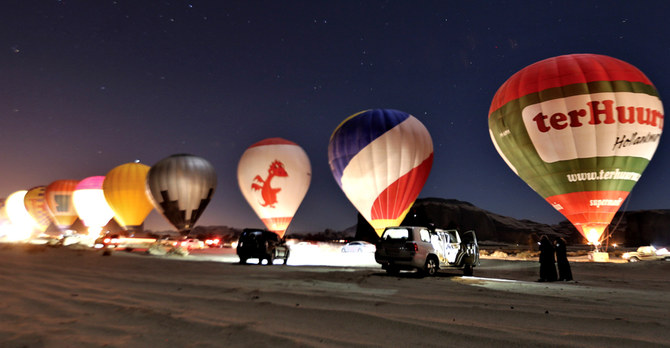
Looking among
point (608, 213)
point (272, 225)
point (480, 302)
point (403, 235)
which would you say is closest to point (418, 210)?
point (272, 225)

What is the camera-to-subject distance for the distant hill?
244 ft

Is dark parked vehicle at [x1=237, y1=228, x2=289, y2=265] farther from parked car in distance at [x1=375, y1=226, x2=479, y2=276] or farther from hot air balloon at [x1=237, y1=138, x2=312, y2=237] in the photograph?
hot air balloon at [x1=237, y1=138, x2=312, y2=237]

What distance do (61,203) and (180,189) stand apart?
87.4 ft

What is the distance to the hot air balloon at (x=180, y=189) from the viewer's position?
36562mm

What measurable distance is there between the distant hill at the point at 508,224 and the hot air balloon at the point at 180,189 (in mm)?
41752

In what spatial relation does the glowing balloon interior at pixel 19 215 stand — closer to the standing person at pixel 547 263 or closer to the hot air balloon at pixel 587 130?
the hot air balloon at pixel 587 130

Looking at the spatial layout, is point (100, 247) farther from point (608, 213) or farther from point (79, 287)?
point (608, 213)

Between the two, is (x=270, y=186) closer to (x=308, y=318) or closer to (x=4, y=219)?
(x=308, y=318)

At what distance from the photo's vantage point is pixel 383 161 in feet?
92.6

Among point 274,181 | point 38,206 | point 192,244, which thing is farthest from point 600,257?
point 38,206

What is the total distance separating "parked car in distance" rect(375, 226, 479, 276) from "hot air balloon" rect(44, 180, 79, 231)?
2095 inches

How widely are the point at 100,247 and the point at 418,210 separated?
253 feet

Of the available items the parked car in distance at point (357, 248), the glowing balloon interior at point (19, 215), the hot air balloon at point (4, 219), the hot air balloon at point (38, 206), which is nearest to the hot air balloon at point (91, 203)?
the hot air balloon at point (38, 206)

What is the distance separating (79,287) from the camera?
23.0ft
